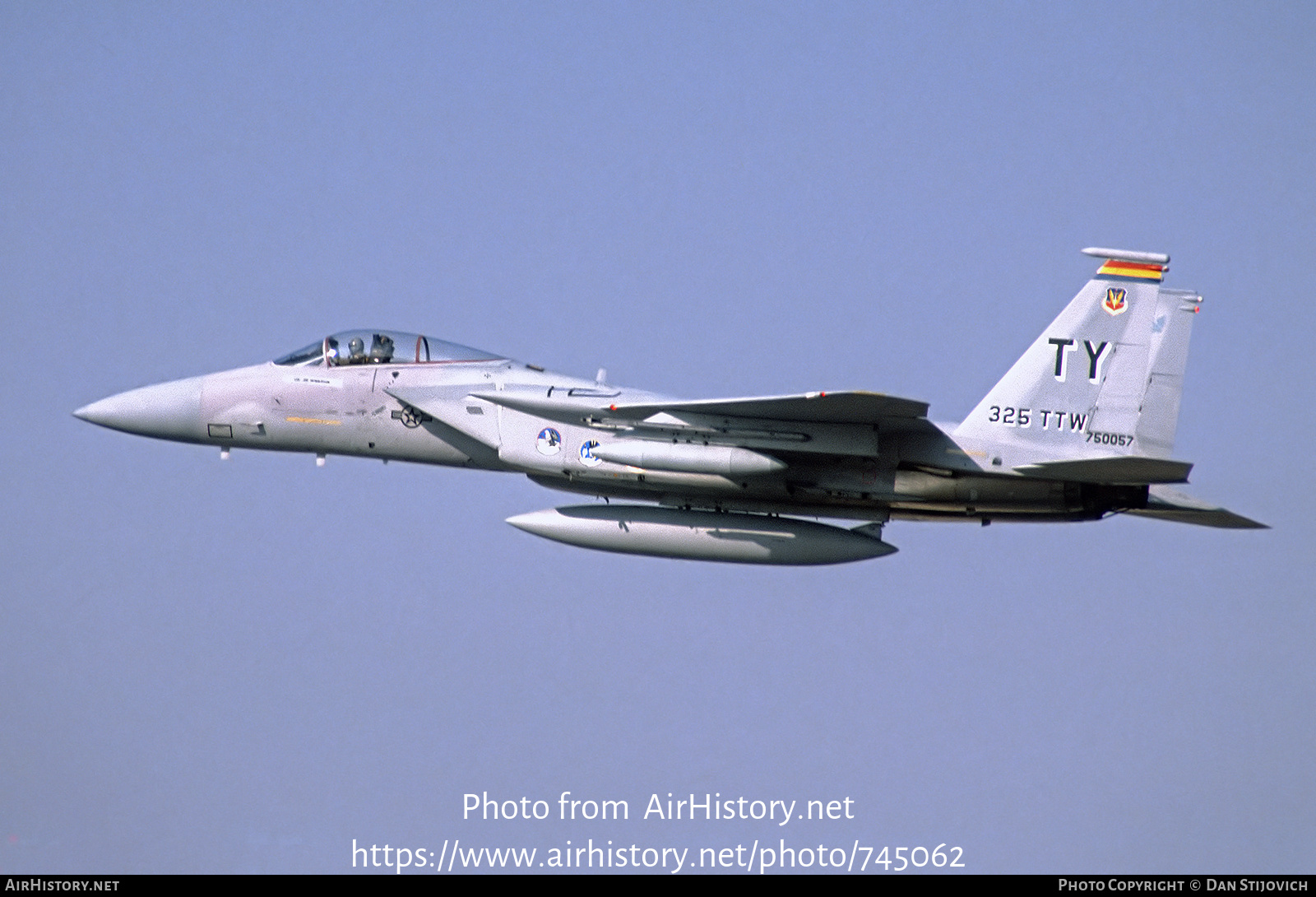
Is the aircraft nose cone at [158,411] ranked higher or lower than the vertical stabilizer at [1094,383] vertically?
lower

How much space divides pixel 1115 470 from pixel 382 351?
28.3 ft

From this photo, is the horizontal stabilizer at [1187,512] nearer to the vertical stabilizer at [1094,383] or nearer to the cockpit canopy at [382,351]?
the vertical stabilizer at [1094,383]

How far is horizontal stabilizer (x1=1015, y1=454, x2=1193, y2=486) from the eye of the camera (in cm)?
1712

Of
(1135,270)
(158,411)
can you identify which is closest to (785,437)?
(1135,270)

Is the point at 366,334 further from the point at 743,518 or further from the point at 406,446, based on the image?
the point at 743,518

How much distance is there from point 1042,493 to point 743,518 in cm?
333

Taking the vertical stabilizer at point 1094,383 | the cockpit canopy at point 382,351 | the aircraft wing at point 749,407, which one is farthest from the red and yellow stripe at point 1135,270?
the cockpit canopy at point 382,351

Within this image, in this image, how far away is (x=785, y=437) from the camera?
18016mm

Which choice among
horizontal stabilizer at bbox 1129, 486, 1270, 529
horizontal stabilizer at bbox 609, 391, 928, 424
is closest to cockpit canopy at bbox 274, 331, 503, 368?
horizontal stabilizer at bbox 609, 391, 928, 424

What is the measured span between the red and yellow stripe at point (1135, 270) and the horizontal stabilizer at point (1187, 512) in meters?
2.61

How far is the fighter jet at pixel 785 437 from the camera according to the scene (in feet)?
59.1

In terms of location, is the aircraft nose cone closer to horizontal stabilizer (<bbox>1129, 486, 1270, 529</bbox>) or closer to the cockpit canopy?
the cockpit canopy

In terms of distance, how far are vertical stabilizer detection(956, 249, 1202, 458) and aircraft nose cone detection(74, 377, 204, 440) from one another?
364 inches
